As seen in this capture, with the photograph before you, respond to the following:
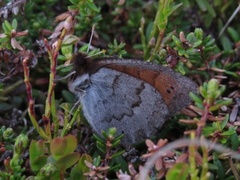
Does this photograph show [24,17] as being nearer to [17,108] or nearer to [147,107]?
[17,108]

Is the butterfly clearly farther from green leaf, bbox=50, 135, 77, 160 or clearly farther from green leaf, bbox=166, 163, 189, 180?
green leaf, bbox=166, 163, 189, 180

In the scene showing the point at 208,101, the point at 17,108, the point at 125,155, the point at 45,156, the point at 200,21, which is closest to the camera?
the point at 208,101

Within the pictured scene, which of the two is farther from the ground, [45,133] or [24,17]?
[24,17]

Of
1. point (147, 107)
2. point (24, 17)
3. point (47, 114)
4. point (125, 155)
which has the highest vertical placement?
point (24, 17)

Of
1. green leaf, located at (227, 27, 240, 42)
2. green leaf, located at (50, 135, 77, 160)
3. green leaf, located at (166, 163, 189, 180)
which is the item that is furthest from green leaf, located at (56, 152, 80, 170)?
green leaf, located at (227, 27, 240, 42)

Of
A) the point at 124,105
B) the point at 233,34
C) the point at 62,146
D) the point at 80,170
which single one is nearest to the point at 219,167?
Answer: the point at 124,105

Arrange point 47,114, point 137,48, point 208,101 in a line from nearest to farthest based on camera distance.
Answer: point 208,101, point 47,114, point 137,48

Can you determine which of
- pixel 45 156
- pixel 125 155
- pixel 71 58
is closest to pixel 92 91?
pixel 71 58

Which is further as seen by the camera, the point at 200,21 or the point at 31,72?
the point at 200,21

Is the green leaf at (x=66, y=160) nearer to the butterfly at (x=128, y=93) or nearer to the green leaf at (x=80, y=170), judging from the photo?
the green leaf at (x=80, y=170)
